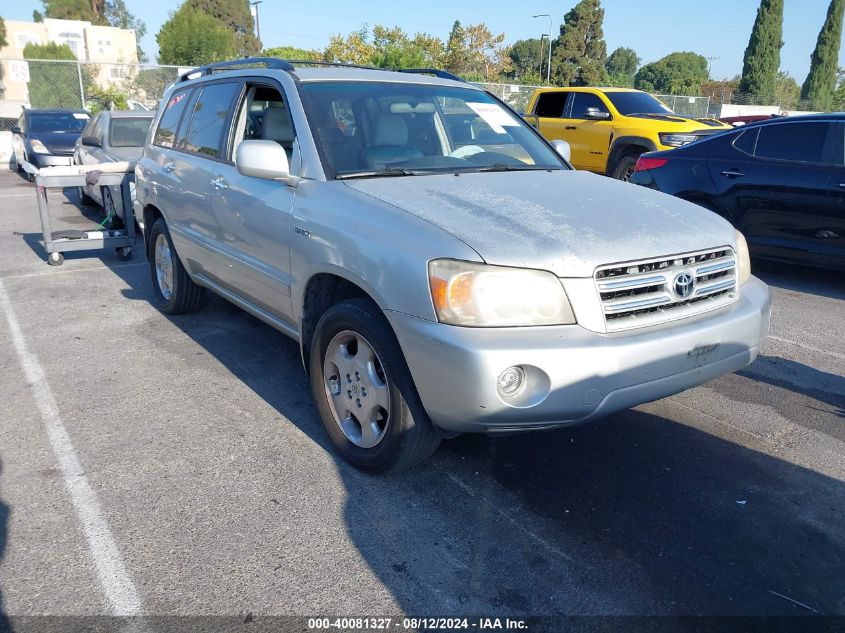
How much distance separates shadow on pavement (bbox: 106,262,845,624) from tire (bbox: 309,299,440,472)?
17 cm

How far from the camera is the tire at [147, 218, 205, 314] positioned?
5609mm

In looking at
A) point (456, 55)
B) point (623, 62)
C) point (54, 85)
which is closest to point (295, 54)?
point (456, 55)

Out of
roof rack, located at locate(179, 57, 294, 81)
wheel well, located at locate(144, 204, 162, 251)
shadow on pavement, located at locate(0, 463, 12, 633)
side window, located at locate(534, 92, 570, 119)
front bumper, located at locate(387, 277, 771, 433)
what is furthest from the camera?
side window, located at locate(534, 92, 570, 119)

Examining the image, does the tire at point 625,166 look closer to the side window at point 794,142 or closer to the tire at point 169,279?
the side window at point 794,142

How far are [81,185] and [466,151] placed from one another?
15.4 ft

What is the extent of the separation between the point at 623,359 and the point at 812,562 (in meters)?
1.08

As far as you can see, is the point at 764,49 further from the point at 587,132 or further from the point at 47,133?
the point at 47,133

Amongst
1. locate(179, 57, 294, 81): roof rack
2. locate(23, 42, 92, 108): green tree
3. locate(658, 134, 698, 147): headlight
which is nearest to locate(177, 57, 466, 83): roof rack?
locate(179, 57, 294, 81): roof rack

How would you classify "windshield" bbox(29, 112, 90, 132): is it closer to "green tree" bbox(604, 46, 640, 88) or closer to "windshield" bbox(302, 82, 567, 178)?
"windshield" bbox(302, 82, 567, 178)

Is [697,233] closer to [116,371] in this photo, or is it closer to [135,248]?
[116,371]

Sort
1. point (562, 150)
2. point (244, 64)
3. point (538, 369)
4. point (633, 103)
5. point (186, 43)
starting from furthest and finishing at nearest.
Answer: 1. point (186, 43)
2. point (633, 103)
3. point (244, 64)
4. point (562, 150)
5. point (538, 369)

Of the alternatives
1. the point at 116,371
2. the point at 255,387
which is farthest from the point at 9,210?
the point at 255,387

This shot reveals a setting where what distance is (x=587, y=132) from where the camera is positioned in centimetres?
1272

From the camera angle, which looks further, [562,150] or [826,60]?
[826,60]
